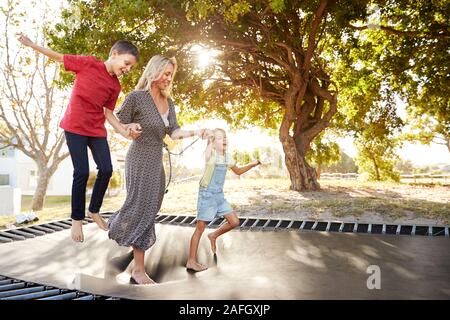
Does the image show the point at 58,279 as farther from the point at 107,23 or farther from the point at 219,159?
the point at 107,23

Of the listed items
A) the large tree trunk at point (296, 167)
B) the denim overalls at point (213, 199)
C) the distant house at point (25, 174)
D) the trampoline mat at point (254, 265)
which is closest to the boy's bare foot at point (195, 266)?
the trampoline mat at point (254, 265)

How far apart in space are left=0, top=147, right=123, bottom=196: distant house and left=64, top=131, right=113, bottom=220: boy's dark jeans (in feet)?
60.2

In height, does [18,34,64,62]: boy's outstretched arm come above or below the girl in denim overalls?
above

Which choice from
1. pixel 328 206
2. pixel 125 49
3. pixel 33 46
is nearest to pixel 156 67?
pixel 125 49

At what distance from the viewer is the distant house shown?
796 inches

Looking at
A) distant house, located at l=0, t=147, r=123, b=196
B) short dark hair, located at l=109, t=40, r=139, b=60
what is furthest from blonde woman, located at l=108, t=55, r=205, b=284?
distant house, located at l=0, t=147, r=123, b=196

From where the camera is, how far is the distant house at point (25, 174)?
20.2 m

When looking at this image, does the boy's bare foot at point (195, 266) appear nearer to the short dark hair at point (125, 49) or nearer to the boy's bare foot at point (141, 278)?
the boy's bare foot at point (141, 278)

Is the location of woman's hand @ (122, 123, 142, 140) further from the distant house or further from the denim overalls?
the distant house

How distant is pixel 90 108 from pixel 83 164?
35 cm

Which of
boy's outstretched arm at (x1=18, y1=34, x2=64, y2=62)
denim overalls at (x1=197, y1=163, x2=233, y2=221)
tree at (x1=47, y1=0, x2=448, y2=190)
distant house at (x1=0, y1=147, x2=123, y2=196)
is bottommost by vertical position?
distant house at (x1=0, y1=147, x2=123, y2=196)

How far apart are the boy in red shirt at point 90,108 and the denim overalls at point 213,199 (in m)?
0.72

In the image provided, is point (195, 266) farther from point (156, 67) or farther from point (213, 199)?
point (156, 67)
